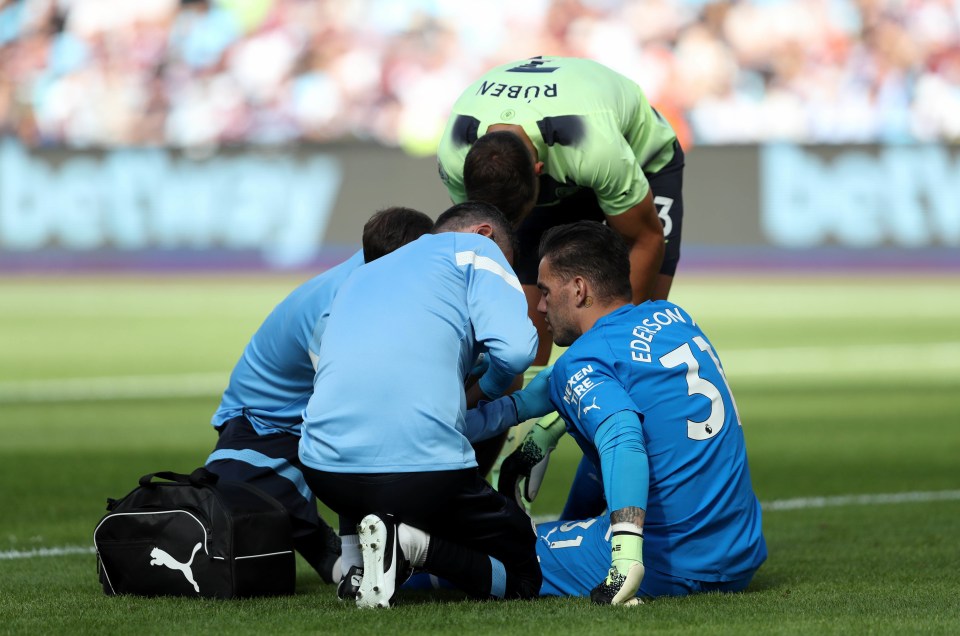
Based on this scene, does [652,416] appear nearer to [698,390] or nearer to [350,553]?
[698,390]

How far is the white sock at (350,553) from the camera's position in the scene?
4551mm

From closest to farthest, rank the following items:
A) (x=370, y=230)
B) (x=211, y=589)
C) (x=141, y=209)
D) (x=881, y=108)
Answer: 1. (x=211, y=589)
2. (x=370, y=230)
3. (x=141, y=209)
4. (x=881, y=108)

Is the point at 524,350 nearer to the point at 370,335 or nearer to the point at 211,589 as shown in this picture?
the point at 370,335

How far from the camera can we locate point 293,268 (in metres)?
22.1

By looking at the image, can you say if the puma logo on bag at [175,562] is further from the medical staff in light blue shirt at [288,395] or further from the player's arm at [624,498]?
the player's arm at [624,498]

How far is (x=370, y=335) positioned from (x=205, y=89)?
21.2 metres

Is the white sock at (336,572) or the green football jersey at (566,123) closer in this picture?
the white sock at (336,572)

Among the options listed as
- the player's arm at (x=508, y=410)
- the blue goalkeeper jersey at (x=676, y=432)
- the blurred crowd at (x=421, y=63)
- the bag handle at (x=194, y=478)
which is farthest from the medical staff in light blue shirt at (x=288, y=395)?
the blurred crowd at (x=421, y=63)

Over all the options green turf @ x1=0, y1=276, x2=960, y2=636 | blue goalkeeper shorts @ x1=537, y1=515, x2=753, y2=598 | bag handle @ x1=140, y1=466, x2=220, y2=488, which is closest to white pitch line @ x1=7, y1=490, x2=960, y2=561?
green turf @ x1=0, y1=276, x2=960, y2=636

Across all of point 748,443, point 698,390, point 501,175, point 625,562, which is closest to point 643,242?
point 501,175

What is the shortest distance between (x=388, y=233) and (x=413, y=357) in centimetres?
72

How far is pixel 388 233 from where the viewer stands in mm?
4801

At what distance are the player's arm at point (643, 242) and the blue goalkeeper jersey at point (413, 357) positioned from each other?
1.45 m

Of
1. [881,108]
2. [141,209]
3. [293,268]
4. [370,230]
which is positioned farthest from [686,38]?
[370,230]
